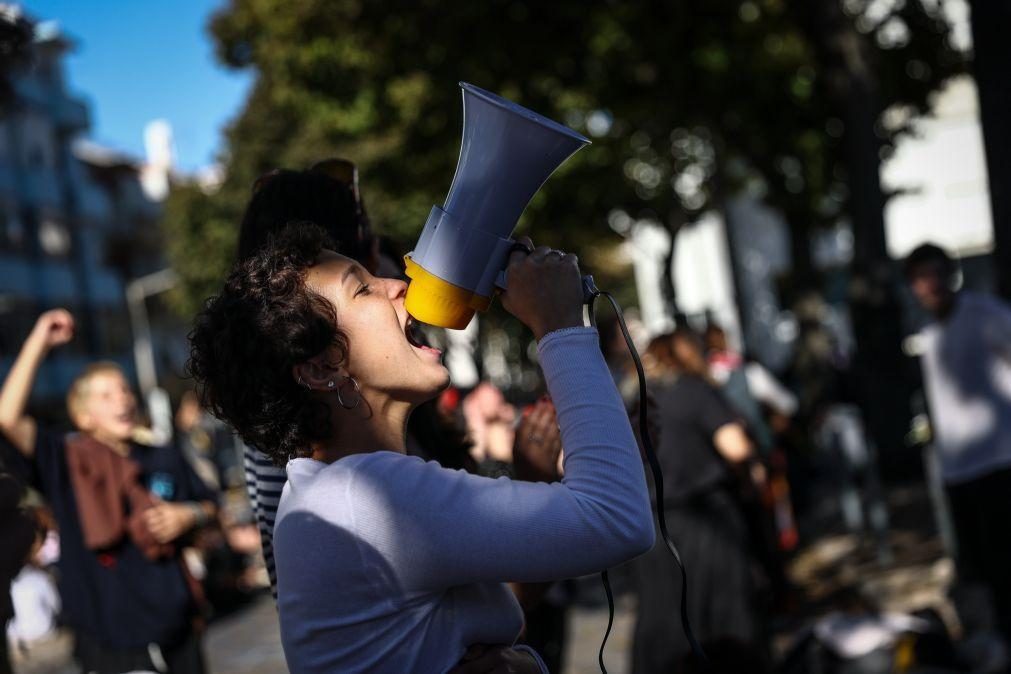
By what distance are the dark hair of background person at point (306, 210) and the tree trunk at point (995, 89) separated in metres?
3.09

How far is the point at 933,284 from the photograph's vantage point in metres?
5.62

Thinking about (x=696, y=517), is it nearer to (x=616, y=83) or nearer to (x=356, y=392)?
(x=356, y=392)

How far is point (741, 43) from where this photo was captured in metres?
14.7

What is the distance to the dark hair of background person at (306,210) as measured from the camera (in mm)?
2502

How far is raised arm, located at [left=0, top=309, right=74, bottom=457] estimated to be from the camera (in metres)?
3.83

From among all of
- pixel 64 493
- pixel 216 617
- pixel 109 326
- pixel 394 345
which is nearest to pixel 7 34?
pixel 64 493

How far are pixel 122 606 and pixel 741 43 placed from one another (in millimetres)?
11668

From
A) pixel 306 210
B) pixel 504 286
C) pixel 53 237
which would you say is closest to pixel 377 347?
pixel 504 286

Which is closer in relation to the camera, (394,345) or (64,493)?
(394,345)

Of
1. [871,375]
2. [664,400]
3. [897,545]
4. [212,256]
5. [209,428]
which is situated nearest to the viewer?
[664,400]

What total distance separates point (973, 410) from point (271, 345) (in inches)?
168

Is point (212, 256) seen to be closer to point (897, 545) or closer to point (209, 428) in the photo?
point (209, 428)

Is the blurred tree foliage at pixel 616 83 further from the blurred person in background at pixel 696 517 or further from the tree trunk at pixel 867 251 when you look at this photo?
the blurred person in background at pixel 696 517

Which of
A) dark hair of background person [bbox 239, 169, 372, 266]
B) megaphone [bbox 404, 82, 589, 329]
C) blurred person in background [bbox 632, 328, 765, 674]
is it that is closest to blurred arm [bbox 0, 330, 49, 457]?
dark hair of background person [bbox 239, 169, 372, 266]
